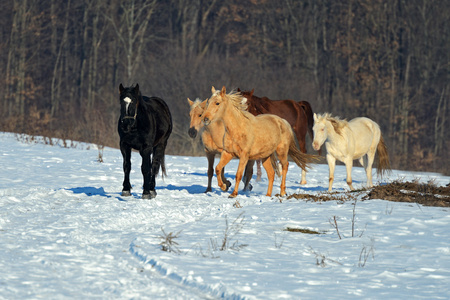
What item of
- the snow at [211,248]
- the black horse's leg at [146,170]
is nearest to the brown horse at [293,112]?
the snow at [211,248]

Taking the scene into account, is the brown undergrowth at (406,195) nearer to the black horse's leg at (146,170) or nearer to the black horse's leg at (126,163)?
the black horse's leg at (146,170)

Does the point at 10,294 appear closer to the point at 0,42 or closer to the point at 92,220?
the point at 92,220

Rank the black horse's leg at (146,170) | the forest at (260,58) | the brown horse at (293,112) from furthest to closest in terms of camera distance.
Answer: the forest at (260,58) → the brown horse at (293,112) → the black horse's leg at (146,170)

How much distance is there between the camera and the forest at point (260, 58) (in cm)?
3550

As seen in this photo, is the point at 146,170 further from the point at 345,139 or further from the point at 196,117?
the point at 345,139

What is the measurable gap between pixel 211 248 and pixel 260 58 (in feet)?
119

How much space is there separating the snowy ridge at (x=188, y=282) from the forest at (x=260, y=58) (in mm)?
25840

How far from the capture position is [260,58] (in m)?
42.8

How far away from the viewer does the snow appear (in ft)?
18.7

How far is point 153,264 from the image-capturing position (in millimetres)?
6406

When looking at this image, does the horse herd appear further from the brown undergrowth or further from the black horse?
the brown undergrowth

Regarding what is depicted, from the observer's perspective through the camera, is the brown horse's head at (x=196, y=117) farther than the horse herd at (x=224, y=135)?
Yes

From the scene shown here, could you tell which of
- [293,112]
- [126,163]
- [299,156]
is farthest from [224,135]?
[293,112]

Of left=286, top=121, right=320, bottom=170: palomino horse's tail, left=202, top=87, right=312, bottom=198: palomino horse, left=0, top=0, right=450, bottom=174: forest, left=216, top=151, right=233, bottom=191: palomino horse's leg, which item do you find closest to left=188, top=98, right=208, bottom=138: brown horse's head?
left=202, top=87, right=312, bottom=198: palomino horse
